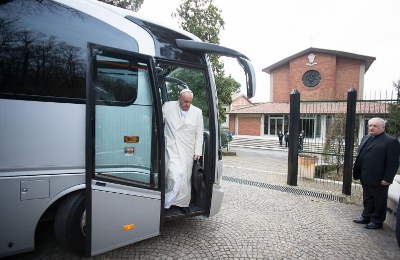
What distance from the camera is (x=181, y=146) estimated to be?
11.1ft

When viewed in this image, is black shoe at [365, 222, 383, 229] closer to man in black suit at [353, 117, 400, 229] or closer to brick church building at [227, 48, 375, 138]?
man in black suit at [353, 117, 400, 229]

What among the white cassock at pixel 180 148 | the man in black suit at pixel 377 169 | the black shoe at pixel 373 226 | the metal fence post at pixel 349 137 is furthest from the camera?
the metal fence post at pixel 349 137

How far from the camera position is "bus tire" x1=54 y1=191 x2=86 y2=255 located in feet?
8.86

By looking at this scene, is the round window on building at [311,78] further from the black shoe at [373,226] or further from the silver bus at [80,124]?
the silver bus at [80,124]

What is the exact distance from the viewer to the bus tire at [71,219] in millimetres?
2699

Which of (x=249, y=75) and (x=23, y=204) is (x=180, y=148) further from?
(x=23, y=204)

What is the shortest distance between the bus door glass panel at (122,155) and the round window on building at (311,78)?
31698 mm

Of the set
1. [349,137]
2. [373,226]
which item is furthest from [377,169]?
[349,137]

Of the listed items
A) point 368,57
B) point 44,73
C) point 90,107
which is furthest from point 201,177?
point 368,57

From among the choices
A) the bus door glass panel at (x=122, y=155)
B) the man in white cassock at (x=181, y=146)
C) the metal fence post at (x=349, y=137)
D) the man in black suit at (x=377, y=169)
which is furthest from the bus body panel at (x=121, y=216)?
the metal fence post at (x=349, y=137)

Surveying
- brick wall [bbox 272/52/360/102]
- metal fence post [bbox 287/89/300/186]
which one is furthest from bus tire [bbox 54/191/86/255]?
brick wall [bbox 272/52/360/102]

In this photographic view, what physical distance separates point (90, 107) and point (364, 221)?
494 cm

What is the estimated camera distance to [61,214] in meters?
2.70

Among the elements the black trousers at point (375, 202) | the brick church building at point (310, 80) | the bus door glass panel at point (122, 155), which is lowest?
the black trousers at point (375, 202)
